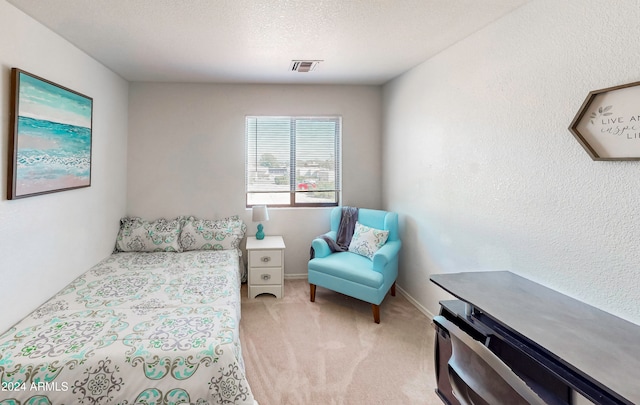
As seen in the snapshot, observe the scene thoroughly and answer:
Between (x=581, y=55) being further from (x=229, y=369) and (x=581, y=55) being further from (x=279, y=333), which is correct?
(x=279, y=333)

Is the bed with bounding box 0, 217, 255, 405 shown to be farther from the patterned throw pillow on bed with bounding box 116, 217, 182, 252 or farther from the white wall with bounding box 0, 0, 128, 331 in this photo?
the patterned throw pillow on bed with bounding box 116, 217, 182, 252

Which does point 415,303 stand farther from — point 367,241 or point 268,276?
Answer: point 268,276

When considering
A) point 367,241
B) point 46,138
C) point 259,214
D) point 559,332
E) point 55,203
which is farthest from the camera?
point 259,214

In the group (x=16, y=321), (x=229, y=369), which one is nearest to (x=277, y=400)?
(x=229, y=369)

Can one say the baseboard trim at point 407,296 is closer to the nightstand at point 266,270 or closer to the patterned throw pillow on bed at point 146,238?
the nightstand at point 266,270

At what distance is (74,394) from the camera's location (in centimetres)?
150

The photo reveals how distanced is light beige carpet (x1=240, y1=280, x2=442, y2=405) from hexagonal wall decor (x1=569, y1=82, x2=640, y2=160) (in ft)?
5.51

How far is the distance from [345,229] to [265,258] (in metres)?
1.01

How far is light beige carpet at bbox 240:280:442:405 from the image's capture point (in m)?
2.04

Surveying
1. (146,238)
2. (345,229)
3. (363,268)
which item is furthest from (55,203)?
(345,229)

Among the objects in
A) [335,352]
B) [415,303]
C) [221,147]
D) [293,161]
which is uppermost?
[221,147]

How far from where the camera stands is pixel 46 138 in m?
2.27

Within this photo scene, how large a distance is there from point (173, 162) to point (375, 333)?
300cm

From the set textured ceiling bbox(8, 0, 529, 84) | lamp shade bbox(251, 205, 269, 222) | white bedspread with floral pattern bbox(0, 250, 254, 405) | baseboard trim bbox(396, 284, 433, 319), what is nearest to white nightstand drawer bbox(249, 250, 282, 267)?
lamp shade bbox(251, 205, 269, 222)
